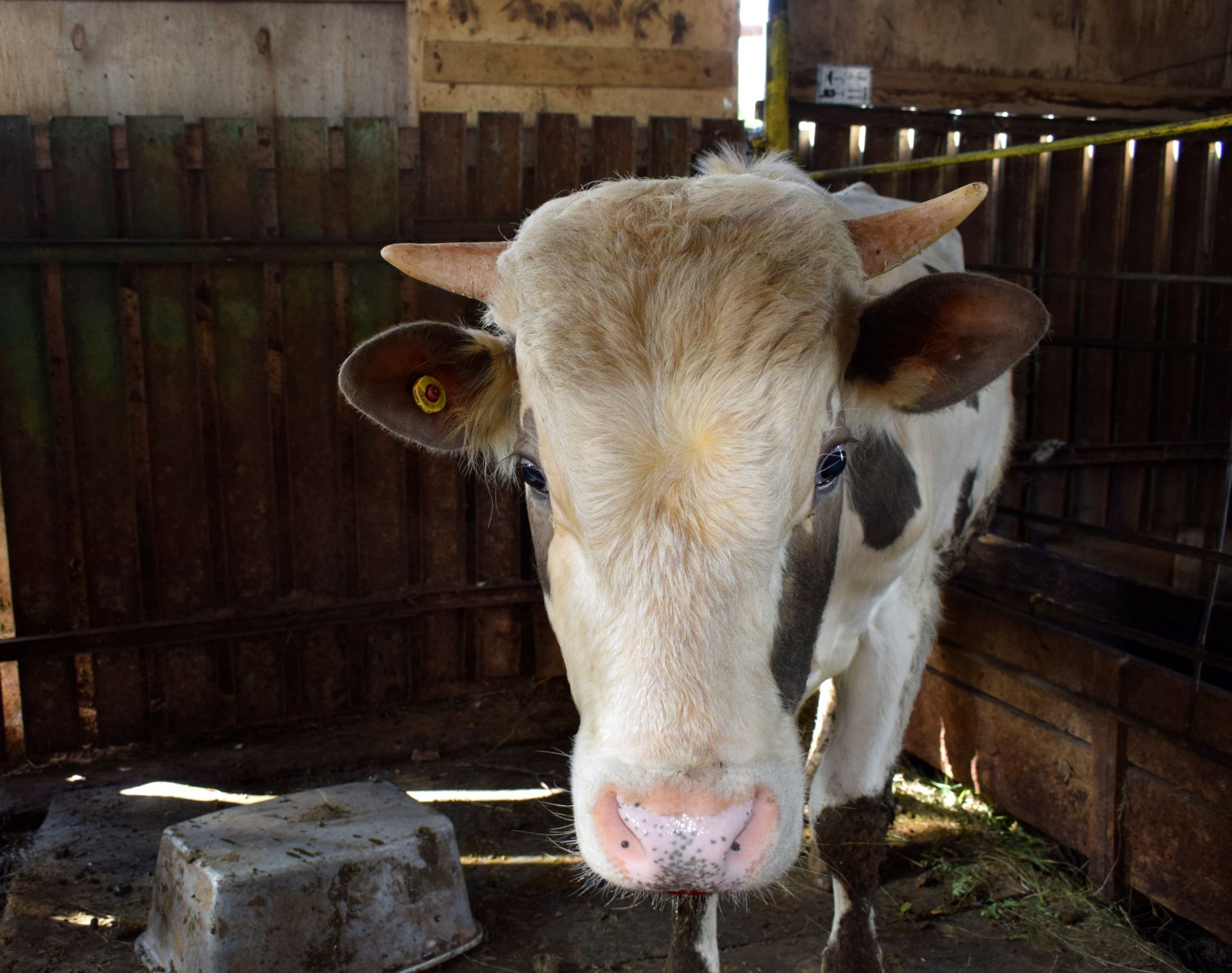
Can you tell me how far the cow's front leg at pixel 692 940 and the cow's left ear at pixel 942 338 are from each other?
1394 millimetres

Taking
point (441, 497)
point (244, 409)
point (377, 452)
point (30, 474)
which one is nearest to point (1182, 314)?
point (441, 497)

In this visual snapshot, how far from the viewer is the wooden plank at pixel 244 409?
4.08 m

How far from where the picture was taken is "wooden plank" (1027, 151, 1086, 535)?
5379mm

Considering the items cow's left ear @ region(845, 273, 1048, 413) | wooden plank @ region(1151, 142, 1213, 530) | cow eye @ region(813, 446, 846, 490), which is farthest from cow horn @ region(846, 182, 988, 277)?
wooden plank @ region(1151, 142, 1213, 530)

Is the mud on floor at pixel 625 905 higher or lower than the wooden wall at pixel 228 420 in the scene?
lower

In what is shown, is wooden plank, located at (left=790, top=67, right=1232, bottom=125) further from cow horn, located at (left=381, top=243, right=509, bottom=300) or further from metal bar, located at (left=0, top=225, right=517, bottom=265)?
cow horn, located at (left=381, top=243, right=509, bottom=300)

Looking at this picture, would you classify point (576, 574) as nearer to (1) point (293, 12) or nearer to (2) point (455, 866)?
(2) point (455, 866)

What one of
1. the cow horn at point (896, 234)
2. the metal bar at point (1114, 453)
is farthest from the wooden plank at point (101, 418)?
the metal bar at point (1114, 453)

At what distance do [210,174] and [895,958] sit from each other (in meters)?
3.62

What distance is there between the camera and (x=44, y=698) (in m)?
4.07

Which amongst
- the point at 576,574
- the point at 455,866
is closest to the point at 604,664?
the point at 576,574

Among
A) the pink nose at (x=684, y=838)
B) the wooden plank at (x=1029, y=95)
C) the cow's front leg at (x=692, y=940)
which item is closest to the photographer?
the pink nose at (x=684, y=838)

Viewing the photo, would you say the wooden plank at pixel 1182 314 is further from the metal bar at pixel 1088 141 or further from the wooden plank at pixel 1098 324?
the metal bar at pixel 1088 141

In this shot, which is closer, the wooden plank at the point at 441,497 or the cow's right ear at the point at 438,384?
the cow's right ear at the point at 438,384
